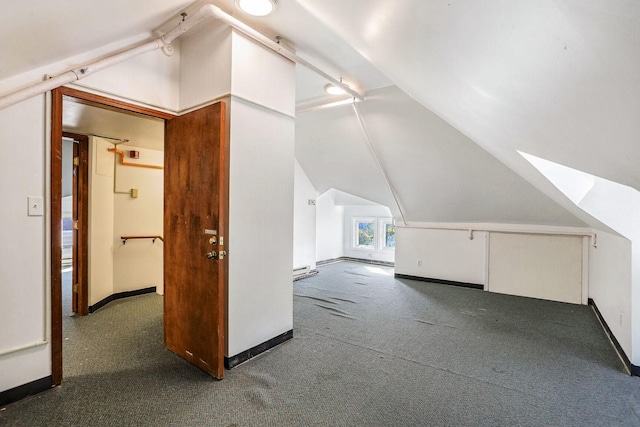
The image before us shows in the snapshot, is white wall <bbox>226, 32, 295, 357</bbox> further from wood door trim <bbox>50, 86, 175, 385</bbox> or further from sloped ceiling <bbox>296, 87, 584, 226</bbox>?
sloped ceiling <bbox>296, 87, 584, 226</bbox>

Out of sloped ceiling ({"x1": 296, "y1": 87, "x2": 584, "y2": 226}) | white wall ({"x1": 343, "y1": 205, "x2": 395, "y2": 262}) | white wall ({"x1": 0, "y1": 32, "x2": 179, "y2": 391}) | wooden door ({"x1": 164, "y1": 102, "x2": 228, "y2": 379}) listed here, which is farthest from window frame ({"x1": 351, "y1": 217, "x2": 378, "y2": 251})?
white wall ({"x1": 0, "y1": 32, "x2": 179, "y2": 391})

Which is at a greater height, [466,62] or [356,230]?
[466,62]

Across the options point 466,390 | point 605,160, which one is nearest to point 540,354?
point 466,390

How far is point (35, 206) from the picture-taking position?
1924 mm

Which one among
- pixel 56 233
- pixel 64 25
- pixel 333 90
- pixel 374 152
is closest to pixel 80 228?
pixel 56 233

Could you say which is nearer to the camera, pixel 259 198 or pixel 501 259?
pixel 259 198

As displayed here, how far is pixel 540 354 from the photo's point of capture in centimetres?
261

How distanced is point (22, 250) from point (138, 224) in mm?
2357

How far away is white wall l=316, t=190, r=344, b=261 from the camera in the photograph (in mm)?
6773

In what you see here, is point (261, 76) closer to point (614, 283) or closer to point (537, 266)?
point (614, 283)

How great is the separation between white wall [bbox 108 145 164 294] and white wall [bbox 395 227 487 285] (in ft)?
12.6

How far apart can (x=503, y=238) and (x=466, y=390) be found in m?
3.17

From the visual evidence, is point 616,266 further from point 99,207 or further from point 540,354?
point 99,207

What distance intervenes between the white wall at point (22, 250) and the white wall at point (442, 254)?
185 inches
